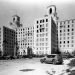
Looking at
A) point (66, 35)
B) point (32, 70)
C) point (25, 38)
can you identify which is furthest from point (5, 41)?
point (32, 70)

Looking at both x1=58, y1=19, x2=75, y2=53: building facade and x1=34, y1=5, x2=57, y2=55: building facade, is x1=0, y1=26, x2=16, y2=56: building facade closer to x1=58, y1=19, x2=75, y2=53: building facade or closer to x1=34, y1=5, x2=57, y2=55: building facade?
x1=34, y1=5, x2=57, y2=55: building facade

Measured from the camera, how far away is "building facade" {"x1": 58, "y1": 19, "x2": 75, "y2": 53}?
77.1 metres

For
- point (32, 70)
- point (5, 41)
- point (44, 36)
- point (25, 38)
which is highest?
point (25, 38)

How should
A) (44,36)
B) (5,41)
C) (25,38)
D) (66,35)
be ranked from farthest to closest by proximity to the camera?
(25,38) < (66,35) < (5,41) < (44,36)

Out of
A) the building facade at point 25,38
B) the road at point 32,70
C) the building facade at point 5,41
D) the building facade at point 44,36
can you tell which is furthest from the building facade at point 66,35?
the road at point 32,70

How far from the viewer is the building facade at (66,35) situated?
A: 77125mm

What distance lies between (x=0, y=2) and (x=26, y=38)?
8271 cm

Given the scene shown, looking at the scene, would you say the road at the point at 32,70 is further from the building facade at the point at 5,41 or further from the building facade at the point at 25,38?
the building facade at the point at 25,38

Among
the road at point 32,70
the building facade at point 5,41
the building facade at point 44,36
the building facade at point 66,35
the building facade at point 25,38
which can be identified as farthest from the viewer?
the building facade at point 25,38

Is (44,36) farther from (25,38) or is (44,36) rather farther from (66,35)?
(25,38)

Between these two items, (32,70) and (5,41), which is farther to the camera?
Answer: (5,41)

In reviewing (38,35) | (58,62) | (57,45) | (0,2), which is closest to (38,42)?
(38,35)

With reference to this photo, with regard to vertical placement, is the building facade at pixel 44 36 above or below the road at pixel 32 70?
above

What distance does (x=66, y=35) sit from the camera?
79000 mm
